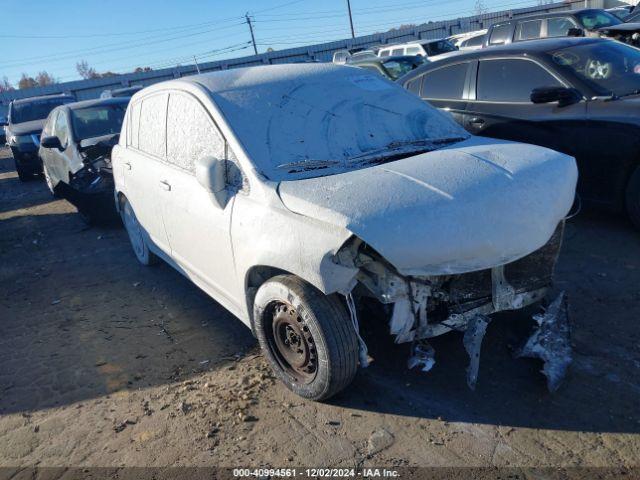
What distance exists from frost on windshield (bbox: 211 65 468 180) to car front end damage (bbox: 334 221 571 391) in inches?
31.2

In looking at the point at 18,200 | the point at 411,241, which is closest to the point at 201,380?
the point at 411,241

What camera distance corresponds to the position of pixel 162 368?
12.0 feet

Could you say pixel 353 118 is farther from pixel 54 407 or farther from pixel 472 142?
pixel 54 407

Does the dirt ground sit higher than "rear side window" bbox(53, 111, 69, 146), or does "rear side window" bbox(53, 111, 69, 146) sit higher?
"rear side window" bbox(53, 111, 69, 146)

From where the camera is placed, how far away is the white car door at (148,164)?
4.27 meters

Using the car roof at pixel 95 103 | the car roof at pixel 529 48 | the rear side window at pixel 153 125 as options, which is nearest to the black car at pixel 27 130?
the car roof at pixel 95 103

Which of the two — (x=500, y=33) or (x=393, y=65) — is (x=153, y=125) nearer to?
(x=393, y=65)

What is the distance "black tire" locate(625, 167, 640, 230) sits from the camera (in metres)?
4.59

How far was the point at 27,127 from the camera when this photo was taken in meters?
12.4

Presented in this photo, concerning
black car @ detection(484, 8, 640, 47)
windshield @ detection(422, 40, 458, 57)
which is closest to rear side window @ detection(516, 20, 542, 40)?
black car @ detection(484, 8, 640, 47)

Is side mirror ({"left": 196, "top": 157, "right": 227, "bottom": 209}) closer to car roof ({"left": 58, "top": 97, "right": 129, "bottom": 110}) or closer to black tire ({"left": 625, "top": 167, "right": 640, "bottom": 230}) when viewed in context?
black tire ({"left": 625, "top": 167, "right": 640, "bottom": 230})

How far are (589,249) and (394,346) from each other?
2.29 metres

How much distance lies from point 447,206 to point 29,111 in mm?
13546

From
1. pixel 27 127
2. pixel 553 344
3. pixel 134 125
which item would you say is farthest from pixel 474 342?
pixel 27 127
